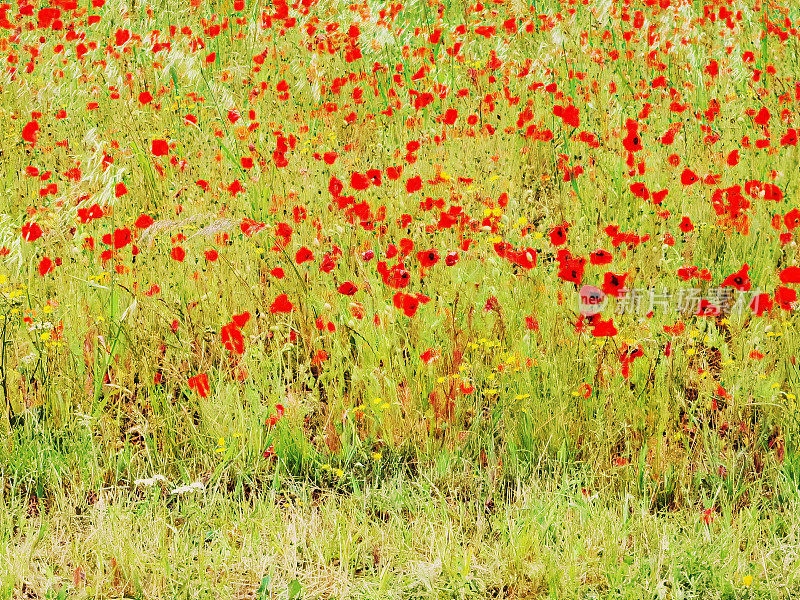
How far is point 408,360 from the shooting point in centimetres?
279

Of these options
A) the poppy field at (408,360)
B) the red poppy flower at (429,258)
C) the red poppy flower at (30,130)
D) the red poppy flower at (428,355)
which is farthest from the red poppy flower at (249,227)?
the red poppy flower at (30,130)

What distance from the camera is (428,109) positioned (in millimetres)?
5082

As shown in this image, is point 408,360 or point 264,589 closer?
point 264,589

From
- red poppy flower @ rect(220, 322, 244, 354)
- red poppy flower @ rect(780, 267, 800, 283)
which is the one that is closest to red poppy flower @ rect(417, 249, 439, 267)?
red poppy flower @ rect(220, 322, 244, 354)

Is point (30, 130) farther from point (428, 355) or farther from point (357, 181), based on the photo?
point (428, 355)

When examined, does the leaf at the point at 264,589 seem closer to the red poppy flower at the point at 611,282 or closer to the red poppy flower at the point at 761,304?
the red poppy flower at the point at 611,282

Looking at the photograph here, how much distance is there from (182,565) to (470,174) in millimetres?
2680

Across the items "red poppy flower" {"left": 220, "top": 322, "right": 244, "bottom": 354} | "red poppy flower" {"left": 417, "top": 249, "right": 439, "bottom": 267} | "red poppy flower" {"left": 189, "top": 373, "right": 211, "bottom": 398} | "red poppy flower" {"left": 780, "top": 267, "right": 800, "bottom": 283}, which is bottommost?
"red poppy flower" {"left": 189, "top": 373, "right": 211, "bottom": 398}

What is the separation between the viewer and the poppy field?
2.08 m

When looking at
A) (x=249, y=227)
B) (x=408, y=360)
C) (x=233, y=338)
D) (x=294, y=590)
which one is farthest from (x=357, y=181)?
(x=294, y=590)

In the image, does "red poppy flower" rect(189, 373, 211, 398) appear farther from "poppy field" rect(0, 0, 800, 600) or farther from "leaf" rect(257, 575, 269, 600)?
"leaf" rect(257, 575, 269, 600)

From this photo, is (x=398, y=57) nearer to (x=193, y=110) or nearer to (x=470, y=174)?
(x=193, y=110)

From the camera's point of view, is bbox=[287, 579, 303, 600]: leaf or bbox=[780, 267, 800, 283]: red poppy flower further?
bbox=[780, 267, 800, 283]: red poppy flower

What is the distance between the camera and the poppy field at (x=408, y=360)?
2.08 m
